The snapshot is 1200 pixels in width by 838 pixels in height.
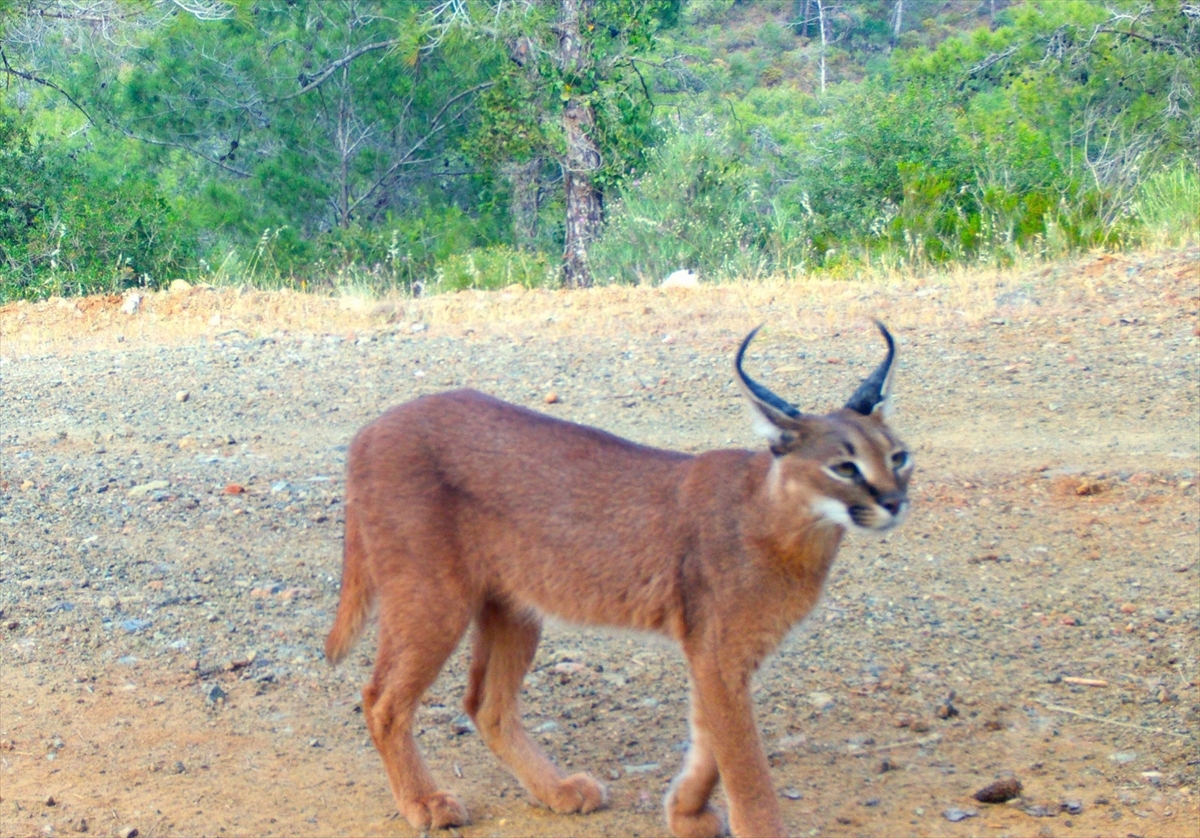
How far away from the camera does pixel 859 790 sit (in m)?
4.04

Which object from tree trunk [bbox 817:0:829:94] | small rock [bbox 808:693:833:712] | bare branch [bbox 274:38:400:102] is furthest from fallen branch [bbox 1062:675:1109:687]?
tree trunk [bbox 817:0:829:94]

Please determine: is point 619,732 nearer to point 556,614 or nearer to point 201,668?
point 556,614

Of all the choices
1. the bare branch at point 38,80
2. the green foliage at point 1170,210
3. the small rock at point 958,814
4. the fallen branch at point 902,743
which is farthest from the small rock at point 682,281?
the bare branch at point 38,80

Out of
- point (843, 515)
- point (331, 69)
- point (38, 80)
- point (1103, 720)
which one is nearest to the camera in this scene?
point (843, 515)

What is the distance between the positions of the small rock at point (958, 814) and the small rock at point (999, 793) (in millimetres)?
55

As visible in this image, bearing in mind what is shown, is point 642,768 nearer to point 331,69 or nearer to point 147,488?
point 147,488

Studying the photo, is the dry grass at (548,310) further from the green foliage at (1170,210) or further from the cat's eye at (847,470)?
the cat's eye at (847,470)

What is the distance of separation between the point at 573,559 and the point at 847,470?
863 millimetres

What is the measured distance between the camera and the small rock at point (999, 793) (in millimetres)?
A: 3891

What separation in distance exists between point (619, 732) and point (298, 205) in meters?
19.1

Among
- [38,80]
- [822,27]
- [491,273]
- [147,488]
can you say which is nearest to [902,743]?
[147,488]

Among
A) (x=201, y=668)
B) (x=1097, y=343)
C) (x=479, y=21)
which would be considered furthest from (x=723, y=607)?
(x=479, y=21)

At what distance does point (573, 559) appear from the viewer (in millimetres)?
3850

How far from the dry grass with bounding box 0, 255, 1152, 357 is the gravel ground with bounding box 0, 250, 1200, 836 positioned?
0.24 meters
